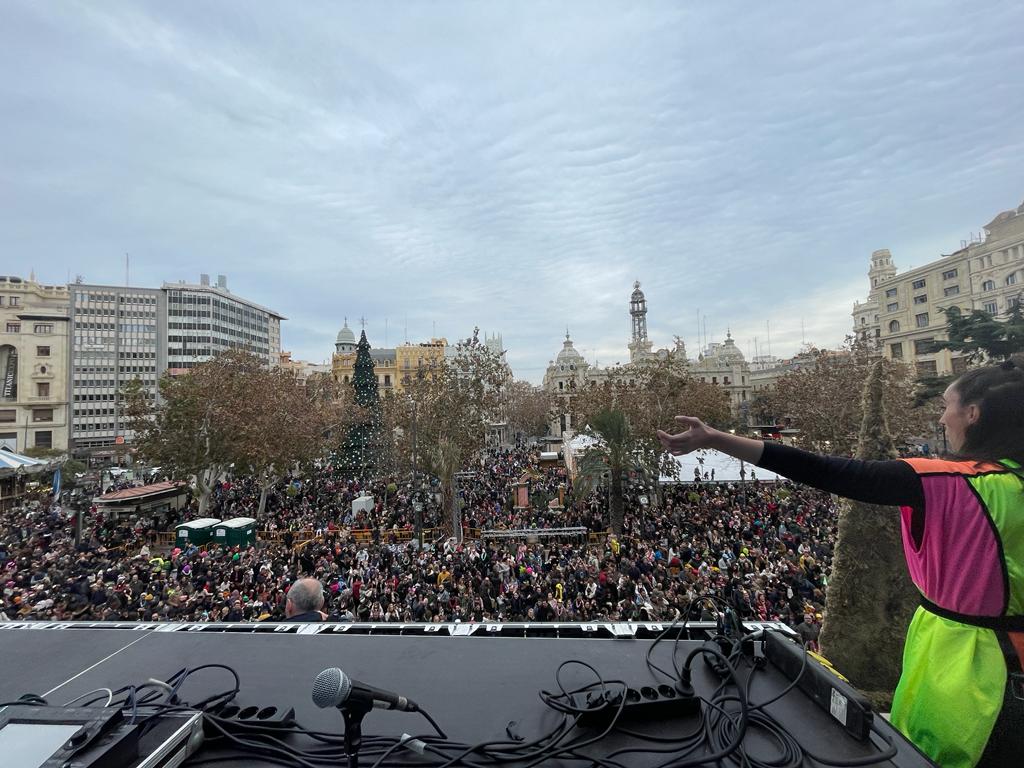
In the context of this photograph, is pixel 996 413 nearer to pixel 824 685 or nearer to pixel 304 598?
pixel 824 685

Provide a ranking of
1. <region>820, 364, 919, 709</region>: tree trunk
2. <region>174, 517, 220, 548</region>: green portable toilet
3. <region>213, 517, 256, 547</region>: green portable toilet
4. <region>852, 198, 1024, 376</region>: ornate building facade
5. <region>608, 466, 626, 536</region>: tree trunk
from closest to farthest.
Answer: <region>820, 364, 919, 709</region>: tree trunk, <region>213, 517, 256, 547</region>: green portable toilet, <region>174, 517, 220, 548</region>: green portable toilet, <region>608, 466, 626, 536</region>: tree trunk, <region>852, 198, 1024, 376</region>: ornate building facade

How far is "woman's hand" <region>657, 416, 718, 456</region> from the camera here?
2156mm

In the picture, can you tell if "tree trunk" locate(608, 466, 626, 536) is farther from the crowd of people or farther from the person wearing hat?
the person wearing hat

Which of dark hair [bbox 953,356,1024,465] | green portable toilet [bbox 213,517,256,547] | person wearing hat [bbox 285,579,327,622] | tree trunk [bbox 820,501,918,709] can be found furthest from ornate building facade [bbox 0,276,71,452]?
dark hair [bbox 953,356,1024,465]

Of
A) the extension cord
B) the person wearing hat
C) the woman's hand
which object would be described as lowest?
the person wearing hat

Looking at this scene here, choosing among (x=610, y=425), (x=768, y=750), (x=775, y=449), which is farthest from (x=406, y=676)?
(x=610, y=425)

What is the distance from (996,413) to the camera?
1876mm

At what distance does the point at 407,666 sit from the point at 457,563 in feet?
34.5

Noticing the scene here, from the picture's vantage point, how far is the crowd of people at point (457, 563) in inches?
387

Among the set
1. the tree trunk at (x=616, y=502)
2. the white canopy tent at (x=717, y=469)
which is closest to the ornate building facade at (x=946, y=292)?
the white canopy tent at (x=717, y=469)

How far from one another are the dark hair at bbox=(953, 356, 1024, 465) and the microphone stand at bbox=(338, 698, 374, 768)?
92.2 inches

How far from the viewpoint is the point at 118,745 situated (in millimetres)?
1513

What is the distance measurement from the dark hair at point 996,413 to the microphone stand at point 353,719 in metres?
2.34

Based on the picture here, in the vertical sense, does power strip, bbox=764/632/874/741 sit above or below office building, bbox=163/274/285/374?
below
